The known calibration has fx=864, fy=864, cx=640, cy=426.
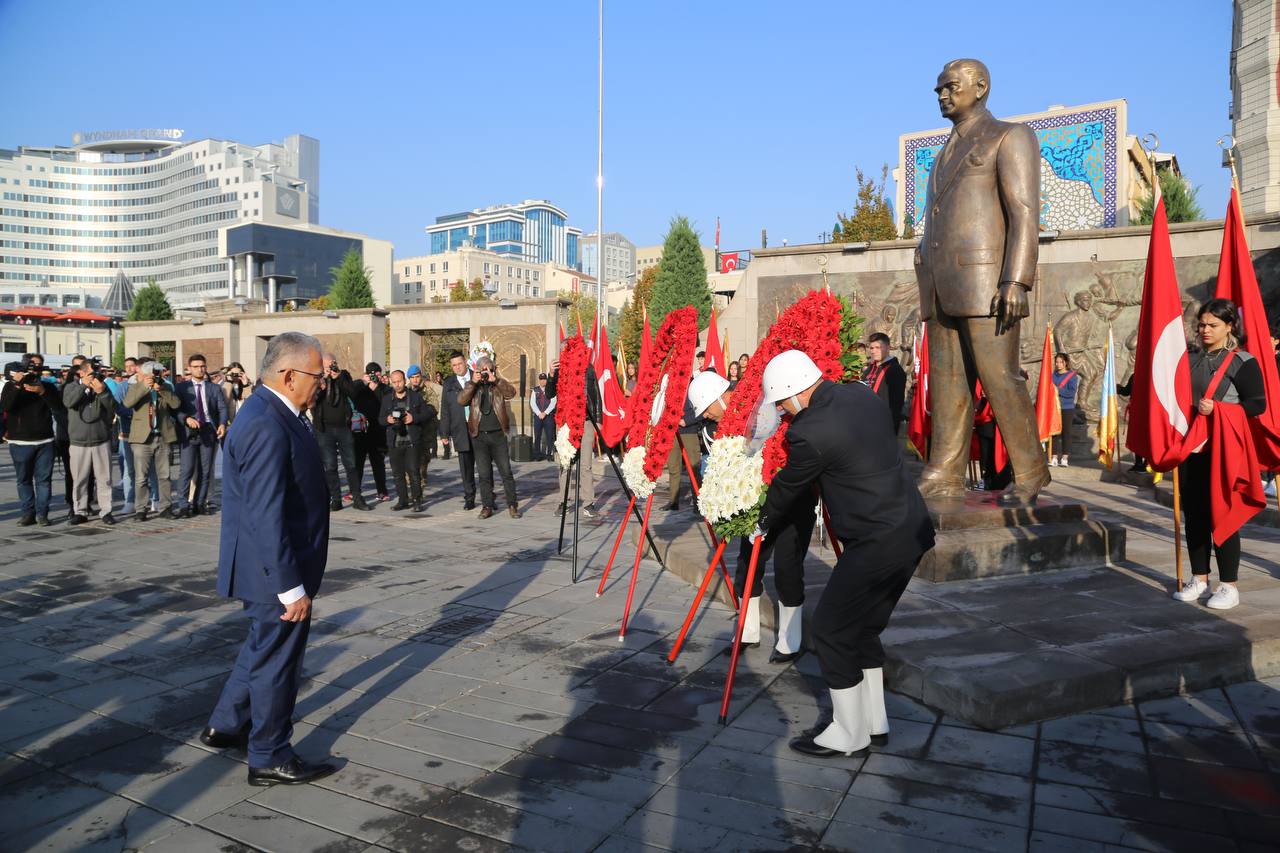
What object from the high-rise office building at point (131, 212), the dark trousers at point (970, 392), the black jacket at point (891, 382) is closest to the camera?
the dark trousers at point (970, 392)

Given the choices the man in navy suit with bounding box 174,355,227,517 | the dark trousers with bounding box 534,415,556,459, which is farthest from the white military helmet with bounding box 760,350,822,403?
the dark trousers with bounding box 534,415,556,459

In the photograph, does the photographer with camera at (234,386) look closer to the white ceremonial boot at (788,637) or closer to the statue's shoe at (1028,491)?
the white ceremonial boot at (788,637)

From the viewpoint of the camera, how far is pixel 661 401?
22.9 feet

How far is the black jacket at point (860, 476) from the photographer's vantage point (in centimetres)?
361

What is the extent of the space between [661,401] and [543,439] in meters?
12.3

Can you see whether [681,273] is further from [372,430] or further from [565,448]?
[565,448]

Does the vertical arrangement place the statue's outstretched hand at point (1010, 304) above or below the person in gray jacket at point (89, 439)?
above

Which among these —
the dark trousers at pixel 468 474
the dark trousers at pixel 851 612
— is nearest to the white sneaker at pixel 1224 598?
the dark trousers at pixel 851 612

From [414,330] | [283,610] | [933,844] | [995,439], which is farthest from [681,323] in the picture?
[414,330]

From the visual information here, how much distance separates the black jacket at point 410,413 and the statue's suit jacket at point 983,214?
7.31 metres

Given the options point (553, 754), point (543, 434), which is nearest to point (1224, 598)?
point (553, 754)

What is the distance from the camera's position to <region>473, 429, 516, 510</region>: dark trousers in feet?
35.1

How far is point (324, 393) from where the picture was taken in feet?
37.4

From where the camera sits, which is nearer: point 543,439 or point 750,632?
point 750,632
